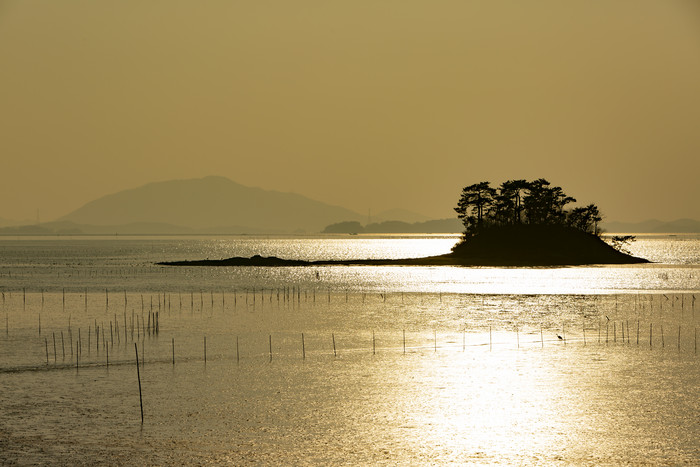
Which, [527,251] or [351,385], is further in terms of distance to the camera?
[527,251]

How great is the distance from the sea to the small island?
3932 inches

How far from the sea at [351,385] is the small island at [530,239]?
328 feet

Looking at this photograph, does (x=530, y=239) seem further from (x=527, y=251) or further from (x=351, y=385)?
(x=351, y=385)

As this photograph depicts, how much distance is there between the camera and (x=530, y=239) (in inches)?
7382

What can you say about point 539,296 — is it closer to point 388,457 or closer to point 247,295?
point 247,295

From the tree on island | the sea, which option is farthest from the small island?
the sea

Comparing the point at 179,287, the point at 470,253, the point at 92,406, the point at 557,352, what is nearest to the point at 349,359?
the point at 557,352

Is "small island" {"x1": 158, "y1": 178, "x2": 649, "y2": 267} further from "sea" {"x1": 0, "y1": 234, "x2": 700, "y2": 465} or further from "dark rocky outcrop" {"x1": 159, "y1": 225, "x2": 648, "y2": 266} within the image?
"sea" {"x1": 0, "y1": 234, "x2": 700, "y2": 465}

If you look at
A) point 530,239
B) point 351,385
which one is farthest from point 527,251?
point 351,385

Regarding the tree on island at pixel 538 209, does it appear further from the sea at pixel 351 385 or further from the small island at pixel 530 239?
the sea at pixel 351 385

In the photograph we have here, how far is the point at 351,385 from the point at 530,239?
155m

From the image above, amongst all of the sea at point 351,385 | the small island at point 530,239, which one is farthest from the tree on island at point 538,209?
the sea at point 351,385

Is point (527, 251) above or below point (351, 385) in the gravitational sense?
above

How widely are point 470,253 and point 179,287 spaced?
311 ft
